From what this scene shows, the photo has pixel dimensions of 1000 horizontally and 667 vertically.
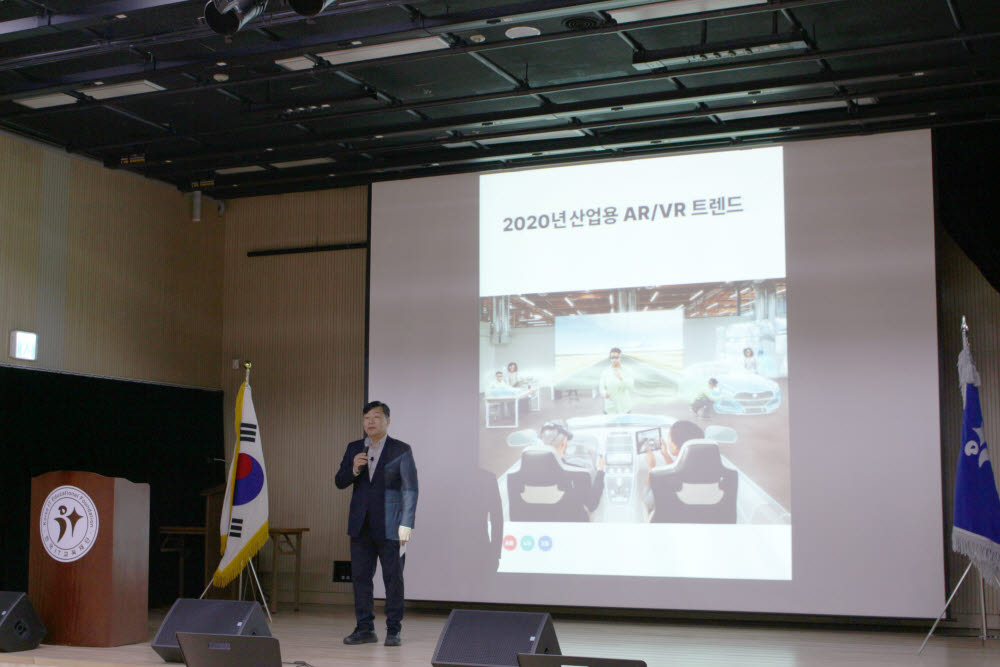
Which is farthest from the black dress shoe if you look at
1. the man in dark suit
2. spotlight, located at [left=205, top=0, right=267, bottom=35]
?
spotlight, located at [left=205, top=0, right=267, bottom=35]

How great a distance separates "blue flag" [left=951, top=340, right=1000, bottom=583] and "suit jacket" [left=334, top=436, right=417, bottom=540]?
3.40 m

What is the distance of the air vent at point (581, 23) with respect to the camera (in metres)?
6.07

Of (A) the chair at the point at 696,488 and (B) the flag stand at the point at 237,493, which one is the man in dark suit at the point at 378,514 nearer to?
(B) the flag stand at the point at 237,493

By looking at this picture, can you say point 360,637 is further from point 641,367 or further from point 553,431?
point 641,367

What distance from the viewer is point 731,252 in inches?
297

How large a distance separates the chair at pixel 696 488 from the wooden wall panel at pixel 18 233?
15.7 ft

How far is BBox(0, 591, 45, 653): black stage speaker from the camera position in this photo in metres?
5.75

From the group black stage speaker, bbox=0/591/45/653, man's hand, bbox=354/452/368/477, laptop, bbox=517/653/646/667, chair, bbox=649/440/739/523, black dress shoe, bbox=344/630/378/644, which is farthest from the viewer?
chair, bbox=649/440/739/523

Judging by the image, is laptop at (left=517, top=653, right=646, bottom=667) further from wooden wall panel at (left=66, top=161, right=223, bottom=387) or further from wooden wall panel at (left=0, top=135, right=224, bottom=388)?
wooden wall panel at (left=66, top=161, right=223, bottom=387)

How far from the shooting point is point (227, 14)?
450 centimetres

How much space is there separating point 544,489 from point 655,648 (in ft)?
5.39

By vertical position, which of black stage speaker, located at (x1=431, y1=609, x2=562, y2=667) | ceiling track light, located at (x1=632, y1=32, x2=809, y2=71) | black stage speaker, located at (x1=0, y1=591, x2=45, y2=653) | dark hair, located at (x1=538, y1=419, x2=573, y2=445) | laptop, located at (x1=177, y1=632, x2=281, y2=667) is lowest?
black stage speaker, located at (x1=0, y1=591, x2=45, y2=653)

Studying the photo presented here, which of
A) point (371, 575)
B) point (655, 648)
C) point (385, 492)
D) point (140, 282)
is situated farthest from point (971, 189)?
point (140, 282)

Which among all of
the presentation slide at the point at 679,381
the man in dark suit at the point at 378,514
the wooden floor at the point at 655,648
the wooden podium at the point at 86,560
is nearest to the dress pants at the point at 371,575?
the man in dark suit at the point at 378,514
